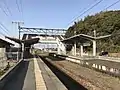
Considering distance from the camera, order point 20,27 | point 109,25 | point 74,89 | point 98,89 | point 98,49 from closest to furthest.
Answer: point 74,89 → point 98,89 → point 98,49 → point 109,25 → point 20,27

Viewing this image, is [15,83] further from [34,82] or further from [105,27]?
[105,27]

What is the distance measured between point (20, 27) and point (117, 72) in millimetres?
67638

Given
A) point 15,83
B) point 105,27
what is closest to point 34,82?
point 15,83

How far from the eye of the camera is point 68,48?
91.7 m

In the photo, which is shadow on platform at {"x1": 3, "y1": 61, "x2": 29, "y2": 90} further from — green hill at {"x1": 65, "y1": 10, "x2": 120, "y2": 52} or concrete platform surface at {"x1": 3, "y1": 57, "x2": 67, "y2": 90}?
green hill at {"x1": 65, "y1": 10, "x2": 120, "y2": 52}

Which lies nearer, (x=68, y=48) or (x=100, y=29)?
(x=100, y=29)

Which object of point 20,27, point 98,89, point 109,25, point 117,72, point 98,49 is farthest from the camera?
point 20,27

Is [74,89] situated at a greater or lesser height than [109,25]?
lesser

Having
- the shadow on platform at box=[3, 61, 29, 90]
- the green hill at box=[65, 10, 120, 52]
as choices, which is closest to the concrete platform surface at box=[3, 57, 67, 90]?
the shadow on platform at box=[3, 61, 29, 90]

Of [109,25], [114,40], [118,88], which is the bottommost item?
[118,88]

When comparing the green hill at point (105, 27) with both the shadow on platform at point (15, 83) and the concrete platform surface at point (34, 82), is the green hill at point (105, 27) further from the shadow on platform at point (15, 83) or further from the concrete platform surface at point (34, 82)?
the shadow on platform at point (15, 83)

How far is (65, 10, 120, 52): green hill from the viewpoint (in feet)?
225

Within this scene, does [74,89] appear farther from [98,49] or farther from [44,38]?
[44,38]

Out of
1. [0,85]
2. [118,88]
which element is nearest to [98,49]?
[118,88]
